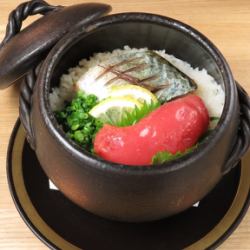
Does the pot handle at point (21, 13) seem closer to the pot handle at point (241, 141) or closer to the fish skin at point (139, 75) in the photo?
the fish skin at point (139, 75)

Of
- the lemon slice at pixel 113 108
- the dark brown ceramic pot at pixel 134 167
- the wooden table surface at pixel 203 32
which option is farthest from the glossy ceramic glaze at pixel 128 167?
the wooden table surface at pixel 203 32

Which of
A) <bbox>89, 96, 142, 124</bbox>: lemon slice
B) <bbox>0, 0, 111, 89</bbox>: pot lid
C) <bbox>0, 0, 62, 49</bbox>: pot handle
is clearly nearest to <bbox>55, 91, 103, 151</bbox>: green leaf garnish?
<bbox>89, 96, 142, 124</bbox>: lemon slice

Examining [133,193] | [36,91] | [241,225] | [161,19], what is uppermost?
[161,19]

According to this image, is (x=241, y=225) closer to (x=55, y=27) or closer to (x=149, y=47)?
(x=149, y=47)

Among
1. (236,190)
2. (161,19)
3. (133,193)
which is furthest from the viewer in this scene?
(236,190)

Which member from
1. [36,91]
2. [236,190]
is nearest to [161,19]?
[36,91]

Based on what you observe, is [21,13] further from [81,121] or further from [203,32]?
[203,32]

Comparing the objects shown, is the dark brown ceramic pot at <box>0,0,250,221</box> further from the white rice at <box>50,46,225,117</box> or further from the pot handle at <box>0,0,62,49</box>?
the pot handle at <box>0,0,62,49</box>
